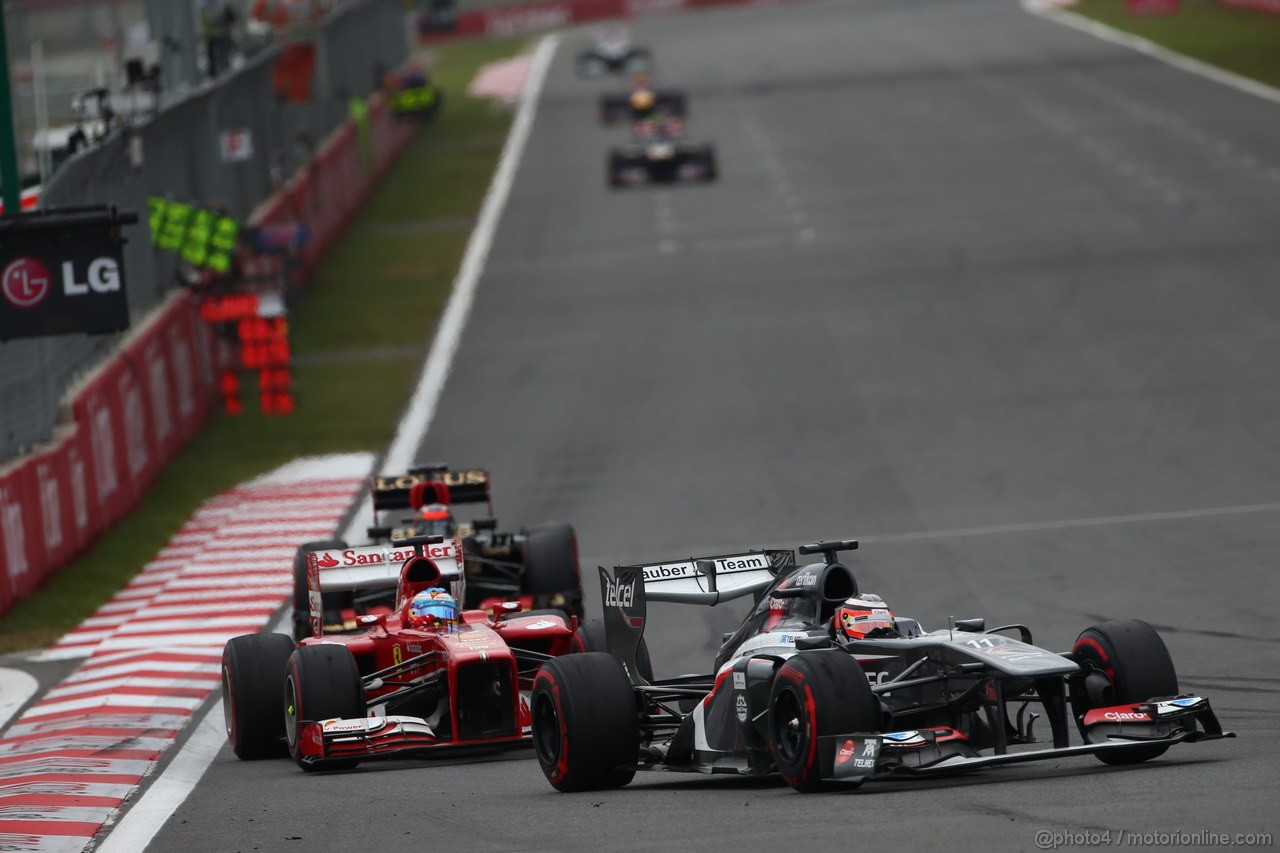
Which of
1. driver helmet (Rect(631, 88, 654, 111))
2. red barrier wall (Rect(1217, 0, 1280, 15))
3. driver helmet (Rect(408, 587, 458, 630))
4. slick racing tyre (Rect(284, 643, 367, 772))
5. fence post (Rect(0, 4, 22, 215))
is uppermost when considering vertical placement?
fence post (Rect(0, 4, 22, 215))

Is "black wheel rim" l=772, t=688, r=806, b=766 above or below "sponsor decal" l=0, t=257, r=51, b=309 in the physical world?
below

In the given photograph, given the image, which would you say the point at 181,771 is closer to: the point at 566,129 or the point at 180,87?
the point at 180,87

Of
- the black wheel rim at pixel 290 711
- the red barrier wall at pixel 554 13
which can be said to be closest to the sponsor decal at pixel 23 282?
the black wheel rim at pixel 290 711

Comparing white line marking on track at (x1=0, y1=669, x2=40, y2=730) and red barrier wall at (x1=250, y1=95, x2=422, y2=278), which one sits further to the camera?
red barrier wall at (x1=250, y1=95, x2=422, y2=278)

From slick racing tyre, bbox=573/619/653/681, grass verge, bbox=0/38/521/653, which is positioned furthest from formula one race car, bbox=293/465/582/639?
grass verge, bbox=0/38/521/653

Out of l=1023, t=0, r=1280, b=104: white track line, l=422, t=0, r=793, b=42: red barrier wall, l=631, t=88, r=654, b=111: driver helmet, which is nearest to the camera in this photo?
l=631, t=88, r=654, b=111: driver helmet

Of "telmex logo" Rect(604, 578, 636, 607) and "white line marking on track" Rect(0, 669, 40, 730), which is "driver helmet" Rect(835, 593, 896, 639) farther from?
"white line marking on track" Rect(0, 669, 40, 730)

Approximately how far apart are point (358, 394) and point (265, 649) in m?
16.7

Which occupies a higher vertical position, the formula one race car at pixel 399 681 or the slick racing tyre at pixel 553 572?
the formula one race car at pixel 399 681

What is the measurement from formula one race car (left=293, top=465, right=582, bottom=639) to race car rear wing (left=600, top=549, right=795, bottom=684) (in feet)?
11.3

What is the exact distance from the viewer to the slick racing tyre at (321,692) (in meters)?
13.1

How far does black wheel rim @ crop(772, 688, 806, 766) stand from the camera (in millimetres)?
10195

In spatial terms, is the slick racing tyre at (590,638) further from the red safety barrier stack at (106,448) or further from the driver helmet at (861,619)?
the red safety barrier stack at (106,448)

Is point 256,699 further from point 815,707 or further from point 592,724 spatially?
point 815,707
